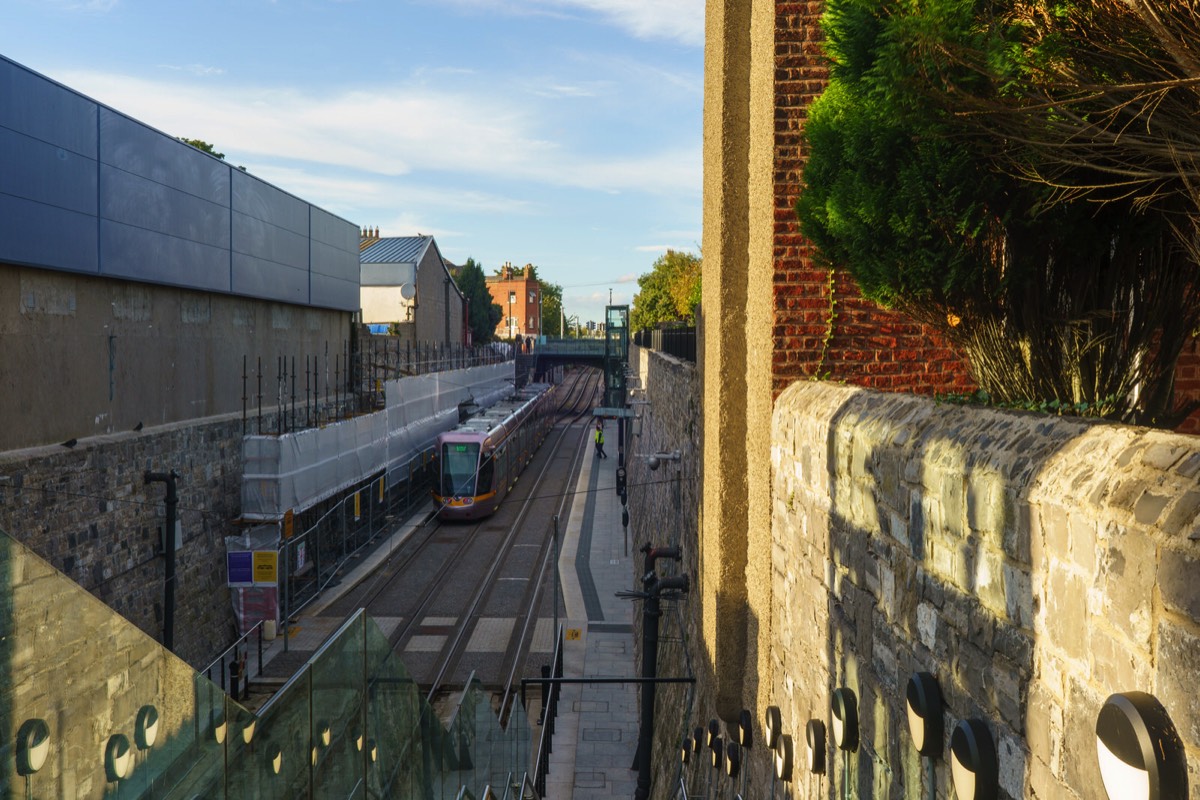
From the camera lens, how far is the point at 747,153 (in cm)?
782

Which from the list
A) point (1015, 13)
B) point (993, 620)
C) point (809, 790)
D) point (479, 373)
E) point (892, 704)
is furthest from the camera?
point (479, 373)

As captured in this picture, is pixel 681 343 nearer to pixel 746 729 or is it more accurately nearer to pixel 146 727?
pixel 746 729

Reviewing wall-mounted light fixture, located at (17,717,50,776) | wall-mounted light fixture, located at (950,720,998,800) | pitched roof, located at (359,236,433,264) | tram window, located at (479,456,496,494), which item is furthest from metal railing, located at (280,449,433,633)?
pitched roof, located at (359,236,433,264)

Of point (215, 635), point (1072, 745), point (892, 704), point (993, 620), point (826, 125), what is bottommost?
point (215, 635)

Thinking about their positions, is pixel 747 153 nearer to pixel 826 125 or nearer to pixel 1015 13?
pixel 826 125

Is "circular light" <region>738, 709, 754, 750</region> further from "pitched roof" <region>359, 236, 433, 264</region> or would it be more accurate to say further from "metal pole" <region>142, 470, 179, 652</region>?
"pitched roof" <region>359, 236, 433, 264</region>

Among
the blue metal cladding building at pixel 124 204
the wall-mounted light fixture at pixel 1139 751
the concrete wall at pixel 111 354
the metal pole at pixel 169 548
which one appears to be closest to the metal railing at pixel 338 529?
the metal pole at pixel 169 548

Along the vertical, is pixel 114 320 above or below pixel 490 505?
above

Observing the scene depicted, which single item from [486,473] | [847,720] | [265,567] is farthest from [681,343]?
[486,473]

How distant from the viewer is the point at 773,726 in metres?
5.86

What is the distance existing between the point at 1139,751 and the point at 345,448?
24.4m

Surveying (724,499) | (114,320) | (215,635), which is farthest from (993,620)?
(215,635)

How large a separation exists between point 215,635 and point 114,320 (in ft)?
20.5

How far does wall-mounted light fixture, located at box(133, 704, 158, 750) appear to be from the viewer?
298 cm
